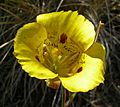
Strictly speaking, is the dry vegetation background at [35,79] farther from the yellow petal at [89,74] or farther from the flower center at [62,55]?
the yellow petal at [89,74]

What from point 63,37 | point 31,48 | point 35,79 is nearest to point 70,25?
point 63,37

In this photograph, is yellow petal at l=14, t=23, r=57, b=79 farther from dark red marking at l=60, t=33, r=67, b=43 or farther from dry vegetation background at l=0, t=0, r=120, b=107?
dry vegetation background at l=0, t=0, r=120, b=107

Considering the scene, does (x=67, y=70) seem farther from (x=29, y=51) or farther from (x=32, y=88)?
(x=32, y=88)

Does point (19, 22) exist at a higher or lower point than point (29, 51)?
lower

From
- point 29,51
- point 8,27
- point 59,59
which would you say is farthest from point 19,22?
point 29,51

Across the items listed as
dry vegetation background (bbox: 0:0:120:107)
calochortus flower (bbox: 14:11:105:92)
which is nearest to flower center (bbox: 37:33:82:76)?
calochortus flower (bbox: 14:11:105:92)

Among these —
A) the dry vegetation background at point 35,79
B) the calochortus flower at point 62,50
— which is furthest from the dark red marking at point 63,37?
the dry vegetation background at point 35,79
